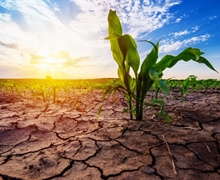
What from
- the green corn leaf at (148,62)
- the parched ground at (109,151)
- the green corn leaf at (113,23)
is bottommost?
the parched ground at (109,151)

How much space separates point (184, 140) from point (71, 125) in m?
1.12

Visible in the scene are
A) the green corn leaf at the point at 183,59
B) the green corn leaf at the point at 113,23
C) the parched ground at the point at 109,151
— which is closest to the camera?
the parched ground at the point at 109,151

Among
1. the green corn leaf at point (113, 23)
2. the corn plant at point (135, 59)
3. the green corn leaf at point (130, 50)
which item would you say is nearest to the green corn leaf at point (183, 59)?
the corn plant at point (135, 59)

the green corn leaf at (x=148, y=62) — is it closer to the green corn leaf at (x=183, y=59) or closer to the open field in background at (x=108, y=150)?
the green corn leaf at (x=183, y=59)

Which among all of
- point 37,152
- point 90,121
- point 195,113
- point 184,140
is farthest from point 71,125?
point 195,113

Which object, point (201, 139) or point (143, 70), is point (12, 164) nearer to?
point (143, 70)

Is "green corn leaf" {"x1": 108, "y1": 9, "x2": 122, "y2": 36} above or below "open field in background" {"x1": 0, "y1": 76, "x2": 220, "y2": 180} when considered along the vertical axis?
above

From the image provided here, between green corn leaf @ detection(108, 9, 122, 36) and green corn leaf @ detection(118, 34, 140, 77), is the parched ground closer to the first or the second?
green corn leaf @ detection(118, 34, 140, 77)

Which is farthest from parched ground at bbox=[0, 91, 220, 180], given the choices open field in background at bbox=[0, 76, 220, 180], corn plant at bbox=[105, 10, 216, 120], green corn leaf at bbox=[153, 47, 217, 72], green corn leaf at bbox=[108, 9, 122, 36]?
green corn leaf at bbox=[108, 9, 122, 36]

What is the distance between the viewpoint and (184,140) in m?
1.26

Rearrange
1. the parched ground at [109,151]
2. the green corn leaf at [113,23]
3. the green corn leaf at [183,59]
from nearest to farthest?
the parched ground at [109,151] → the green corn leaf at [183,59] → the green corn leaf at [113,23]

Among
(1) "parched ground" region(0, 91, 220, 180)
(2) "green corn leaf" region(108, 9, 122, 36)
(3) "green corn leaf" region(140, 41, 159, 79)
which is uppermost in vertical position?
(2) "green corn leaf" region(108, 9, 122, 36)

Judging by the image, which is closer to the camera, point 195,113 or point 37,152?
point 37,152

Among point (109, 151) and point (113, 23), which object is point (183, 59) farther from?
point (109, 151)
